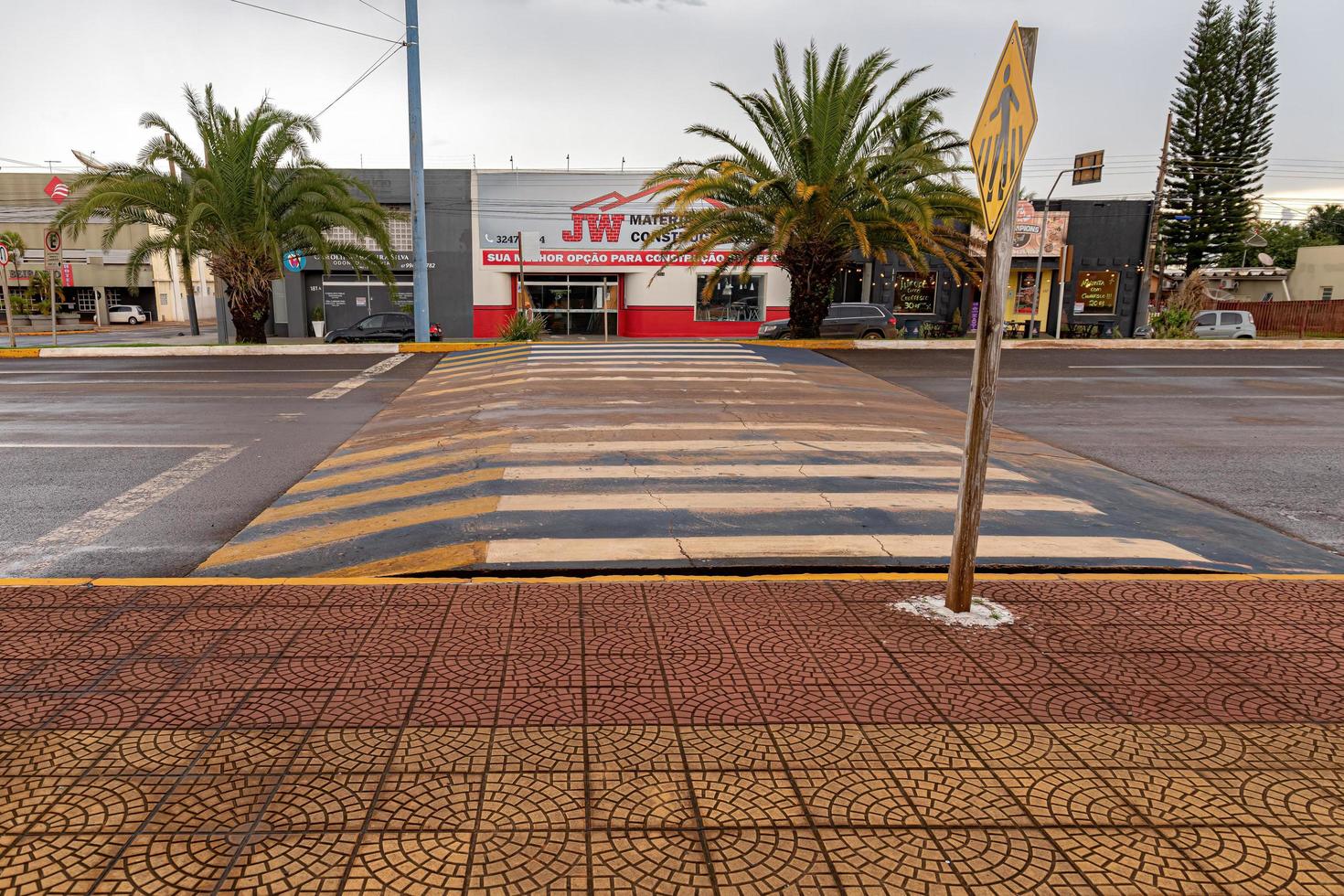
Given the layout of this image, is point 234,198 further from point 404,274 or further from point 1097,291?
point 1097,291

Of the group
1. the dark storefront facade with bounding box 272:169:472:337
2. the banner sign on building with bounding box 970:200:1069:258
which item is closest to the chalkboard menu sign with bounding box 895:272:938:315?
the banner sign on building with bounding box 970:200:1069:258

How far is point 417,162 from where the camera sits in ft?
74.0

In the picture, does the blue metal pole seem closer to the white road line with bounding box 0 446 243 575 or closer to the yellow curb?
the white road line with bounding box 0 446 243 575

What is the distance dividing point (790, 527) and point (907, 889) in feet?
14.0

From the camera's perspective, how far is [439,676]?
4.32 meters

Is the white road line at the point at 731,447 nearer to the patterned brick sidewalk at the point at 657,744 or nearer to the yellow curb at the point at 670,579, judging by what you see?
the yellow curb at the point at 670,579

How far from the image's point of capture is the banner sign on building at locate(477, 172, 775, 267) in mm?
38062

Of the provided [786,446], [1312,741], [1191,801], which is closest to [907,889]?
[1191,801]

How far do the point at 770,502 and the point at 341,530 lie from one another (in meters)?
3.63

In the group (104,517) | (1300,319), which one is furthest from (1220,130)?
(104,517)

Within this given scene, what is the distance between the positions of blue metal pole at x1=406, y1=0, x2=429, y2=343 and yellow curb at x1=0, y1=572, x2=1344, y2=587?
1787cm

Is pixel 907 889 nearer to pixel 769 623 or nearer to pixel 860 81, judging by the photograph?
pixel 769 623

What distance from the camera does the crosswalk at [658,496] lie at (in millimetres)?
6375

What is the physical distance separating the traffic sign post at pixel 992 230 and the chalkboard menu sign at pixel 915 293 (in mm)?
35225
